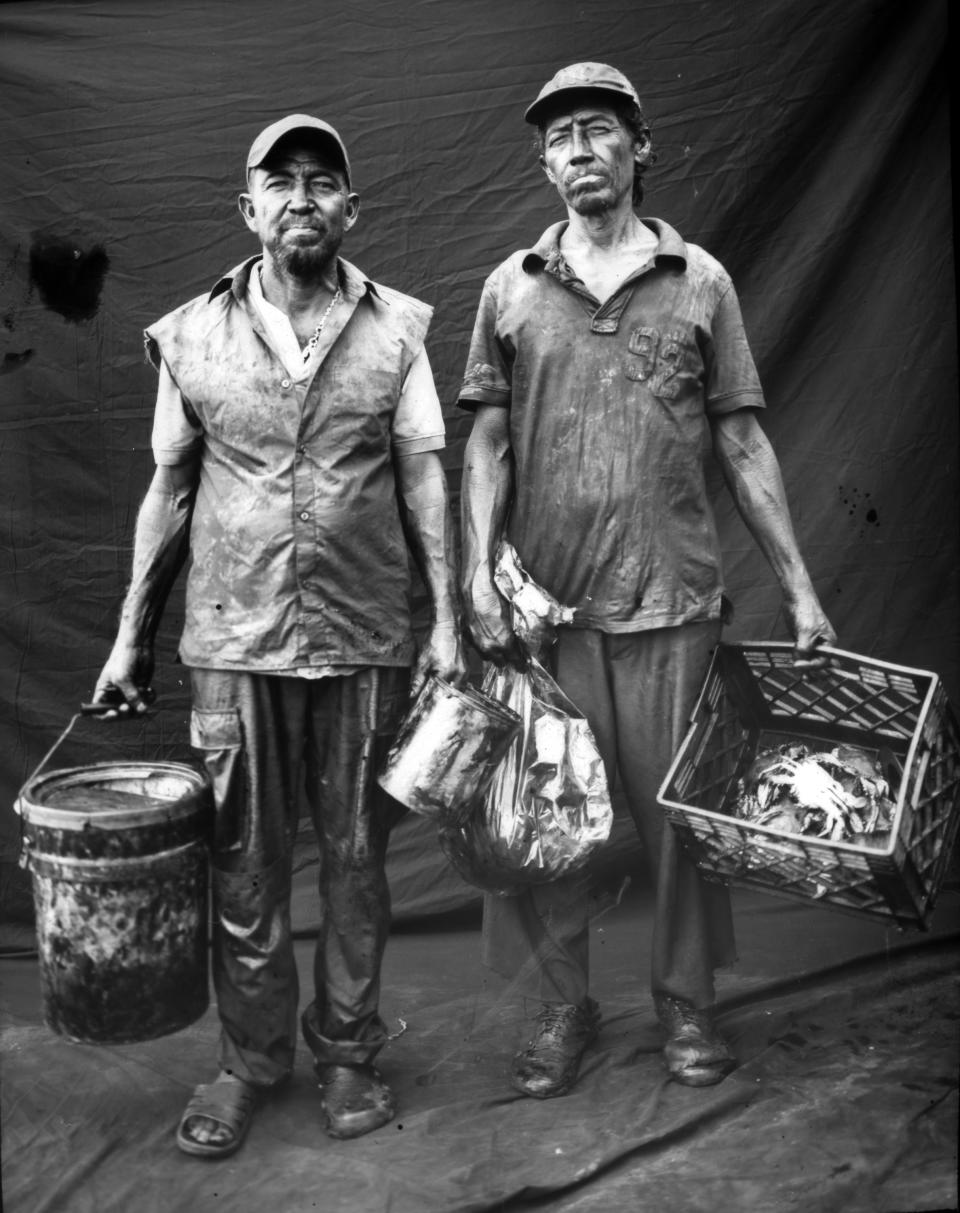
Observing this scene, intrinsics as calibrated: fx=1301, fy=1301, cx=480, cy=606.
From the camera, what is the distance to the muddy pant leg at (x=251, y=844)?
108 inches

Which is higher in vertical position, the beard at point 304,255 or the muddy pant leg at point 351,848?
the beard at point 304,255

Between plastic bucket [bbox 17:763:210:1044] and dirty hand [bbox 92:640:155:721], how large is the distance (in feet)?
0.74

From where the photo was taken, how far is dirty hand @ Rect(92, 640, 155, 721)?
9.09 feet

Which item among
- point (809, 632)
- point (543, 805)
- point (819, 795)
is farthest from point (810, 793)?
point (543, 805)

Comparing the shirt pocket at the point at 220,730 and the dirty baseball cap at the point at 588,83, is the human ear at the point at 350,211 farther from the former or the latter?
the shirt pocket at the point at 220,730

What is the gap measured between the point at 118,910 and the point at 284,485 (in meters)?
0.91

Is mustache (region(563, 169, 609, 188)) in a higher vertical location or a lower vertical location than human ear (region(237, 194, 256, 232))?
higher

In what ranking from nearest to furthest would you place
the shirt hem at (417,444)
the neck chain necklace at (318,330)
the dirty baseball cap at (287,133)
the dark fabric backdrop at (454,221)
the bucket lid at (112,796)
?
the bucket lid at (112,796), the dirty baseball cap at (287,133), the neck chain necklace at (318,330), the shirt hem at (417,444), the dark fabric backdrop at (454,221)

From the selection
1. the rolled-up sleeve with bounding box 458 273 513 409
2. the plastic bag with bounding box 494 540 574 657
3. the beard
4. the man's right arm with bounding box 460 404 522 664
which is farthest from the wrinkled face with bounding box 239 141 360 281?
the plastic bag with bounding box 494 540 574 657

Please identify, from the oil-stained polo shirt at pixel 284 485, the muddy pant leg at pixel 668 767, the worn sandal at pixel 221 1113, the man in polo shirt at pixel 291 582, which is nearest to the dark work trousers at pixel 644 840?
the muddy pant leg at pixel 668 767

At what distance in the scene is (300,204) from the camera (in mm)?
2648

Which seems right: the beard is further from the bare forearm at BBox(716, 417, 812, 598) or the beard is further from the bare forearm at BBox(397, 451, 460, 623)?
the bare forearm at BBox(716, 417, 812, 598)

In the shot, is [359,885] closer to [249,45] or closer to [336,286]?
[336,286]

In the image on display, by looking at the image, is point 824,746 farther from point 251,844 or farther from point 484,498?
point 251,844
